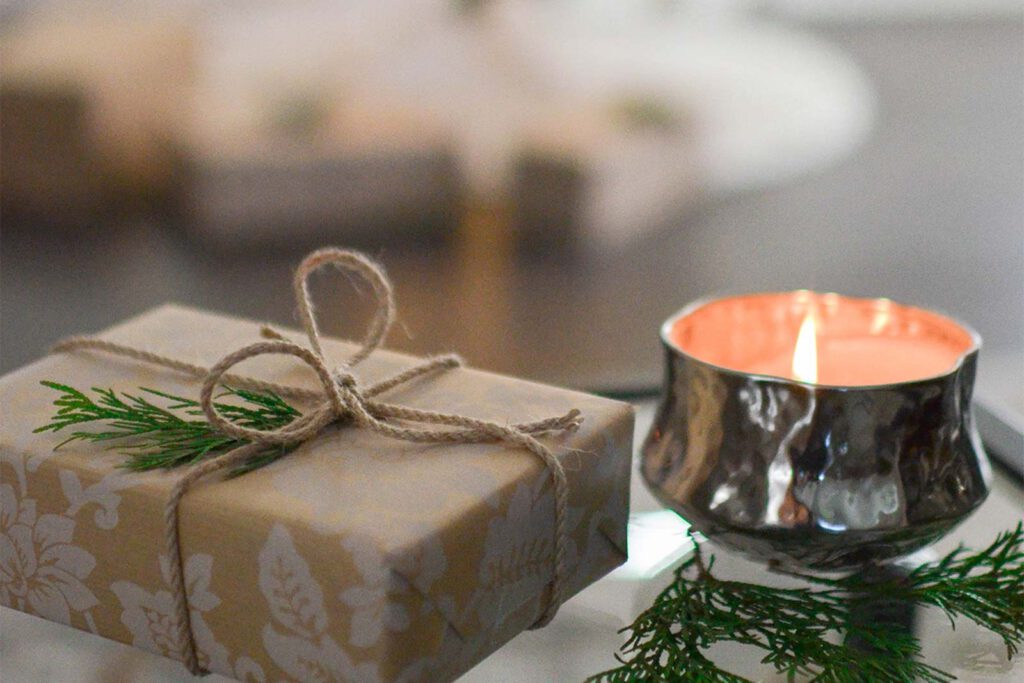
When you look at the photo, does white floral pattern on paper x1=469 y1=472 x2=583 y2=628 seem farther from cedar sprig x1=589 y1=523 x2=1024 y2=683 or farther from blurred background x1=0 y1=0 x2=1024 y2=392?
blurred background x1=0 y1=0 x2=1024 y2=392

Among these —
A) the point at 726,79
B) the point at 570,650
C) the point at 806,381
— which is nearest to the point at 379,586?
the point at 570,650

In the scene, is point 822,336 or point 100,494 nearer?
point 100,494

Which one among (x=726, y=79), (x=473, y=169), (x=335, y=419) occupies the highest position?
(x=335, y=419)

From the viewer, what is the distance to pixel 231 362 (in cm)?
52

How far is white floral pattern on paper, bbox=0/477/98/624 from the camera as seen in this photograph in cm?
54

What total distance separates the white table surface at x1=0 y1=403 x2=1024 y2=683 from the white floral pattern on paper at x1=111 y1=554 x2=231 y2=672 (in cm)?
2

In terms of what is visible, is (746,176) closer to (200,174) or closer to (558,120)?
(558,120)

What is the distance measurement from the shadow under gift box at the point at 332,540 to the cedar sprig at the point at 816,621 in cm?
5

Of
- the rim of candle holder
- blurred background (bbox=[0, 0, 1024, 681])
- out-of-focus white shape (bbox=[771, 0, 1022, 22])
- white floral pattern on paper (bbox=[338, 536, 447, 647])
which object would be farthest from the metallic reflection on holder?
out-of-focus white shape (bbox=[771, 0, 1022, 22])

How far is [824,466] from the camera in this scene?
1.79ft

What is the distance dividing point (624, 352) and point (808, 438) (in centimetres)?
121

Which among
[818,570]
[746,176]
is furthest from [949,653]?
[746,176]

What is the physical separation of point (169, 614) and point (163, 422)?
8 centimetres

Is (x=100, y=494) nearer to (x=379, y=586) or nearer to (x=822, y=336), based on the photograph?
(x=379, y=586)
